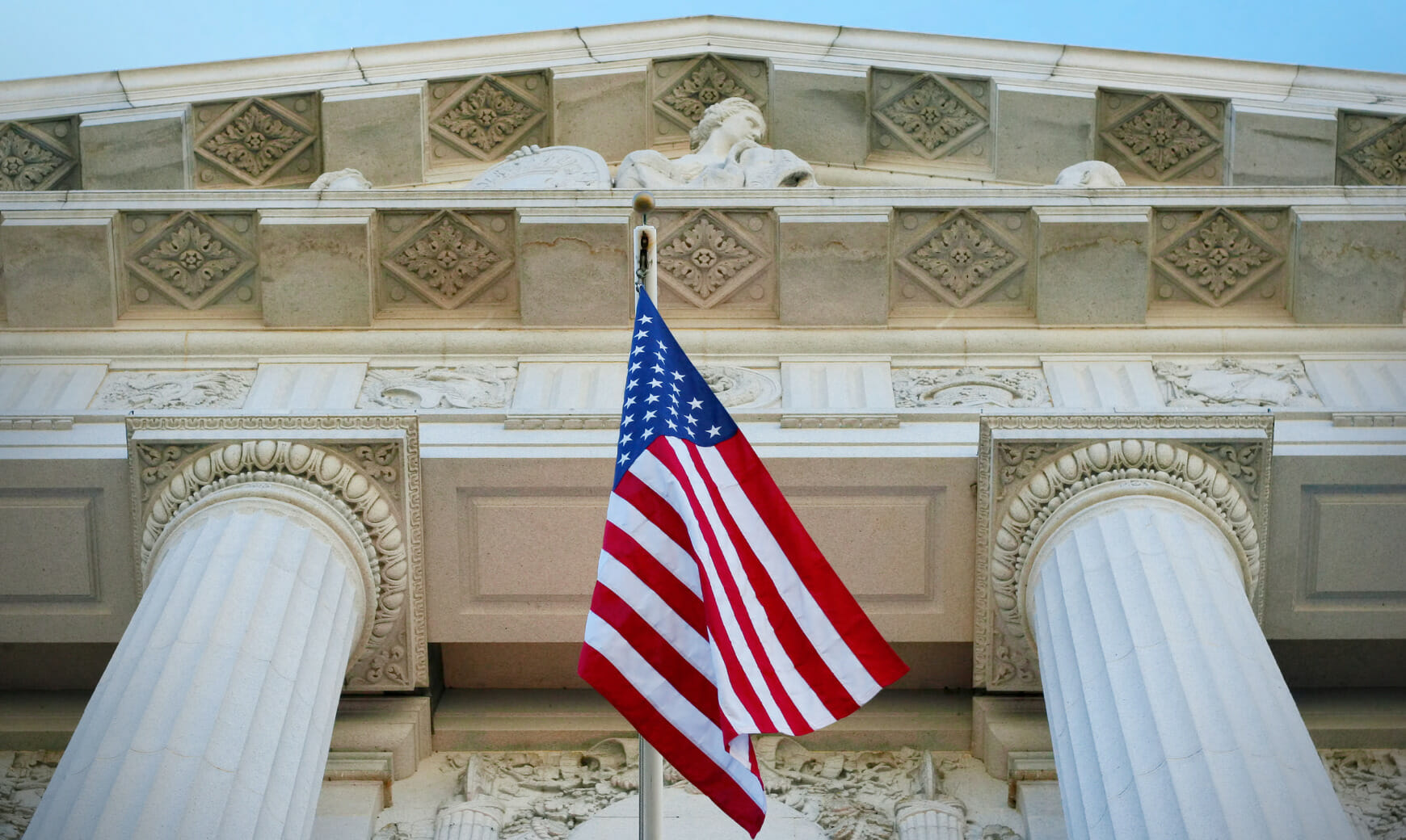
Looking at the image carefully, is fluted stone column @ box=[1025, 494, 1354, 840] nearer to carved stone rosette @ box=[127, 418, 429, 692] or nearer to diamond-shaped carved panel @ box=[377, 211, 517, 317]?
carved stone rosette @ box=[127, 418, 429, 692]

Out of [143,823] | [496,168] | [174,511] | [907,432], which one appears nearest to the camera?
[143,823]

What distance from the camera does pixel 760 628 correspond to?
838cm

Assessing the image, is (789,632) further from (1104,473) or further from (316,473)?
(316,473)

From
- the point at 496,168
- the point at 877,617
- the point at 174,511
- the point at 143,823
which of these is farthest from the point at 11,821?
the point at 496,168

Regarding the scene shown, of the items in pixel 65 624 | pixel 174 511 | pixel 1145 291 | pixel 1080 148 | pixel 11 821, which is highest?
pixel 1080 148

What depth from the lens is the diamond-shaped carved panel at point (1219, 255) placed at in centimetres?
1323

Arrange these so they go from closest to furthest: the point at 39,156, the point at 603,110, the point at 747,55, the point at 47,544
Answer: the point at 47,544
the point at 39,156
the point at 603,110
the point at 747,55

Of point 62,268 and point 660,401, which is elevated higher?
point 62,268

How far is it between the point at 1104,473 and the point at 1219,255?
330cm

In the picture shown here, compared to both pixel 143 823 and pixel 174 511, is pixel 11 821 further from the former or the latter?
pixel 143 823

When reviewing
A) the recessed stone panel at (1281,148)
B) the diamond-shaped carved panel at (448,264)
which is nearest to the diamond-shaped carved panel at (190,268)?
the diamond-shaped carved panel at (448,264)

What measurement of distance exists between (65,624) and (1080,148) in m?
9.82

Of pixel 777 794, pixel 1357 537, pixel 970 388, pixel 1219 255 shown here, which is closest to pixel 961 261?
pixel 970 388

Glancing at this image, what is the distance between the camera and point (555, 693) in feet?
39.8
